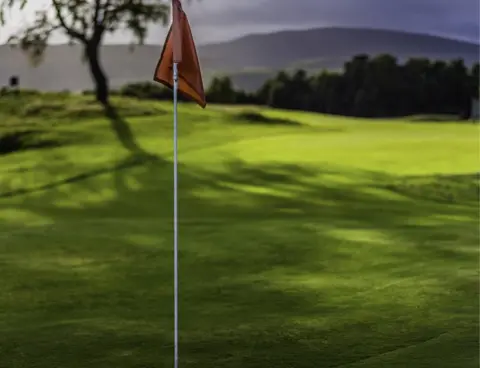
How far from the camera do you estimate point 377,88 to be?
6141 millimetres

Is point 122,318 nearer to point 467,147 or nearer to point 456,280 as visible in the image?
point 456,280

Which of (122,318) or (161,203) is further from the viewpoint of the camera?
(161,203)

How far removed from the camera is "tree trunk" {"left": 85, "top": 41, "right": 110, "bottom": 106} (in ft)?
18.1

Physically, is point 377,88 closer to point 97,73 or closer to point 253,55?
point 253,55

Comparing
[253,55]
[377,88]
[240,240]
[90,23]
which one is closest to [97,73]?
[90,23]

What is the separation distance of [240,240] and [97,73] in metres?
1.56

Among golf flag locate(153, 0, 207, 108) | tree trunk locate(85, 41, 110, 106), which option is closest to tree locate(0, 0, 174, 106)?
tree trunk locate(85, 41, 110, 106)

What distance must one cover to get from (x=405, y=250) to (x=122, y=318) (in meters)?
2.16

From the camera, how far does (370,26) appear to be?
5.93 metres

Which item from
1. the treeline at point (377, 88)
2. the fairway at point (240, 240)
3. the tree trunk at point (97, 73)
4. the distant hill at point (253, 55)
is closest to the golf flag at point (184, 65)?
the fairway at point (240, 240)

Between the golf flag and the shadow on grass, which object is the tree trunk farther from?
the golf flag

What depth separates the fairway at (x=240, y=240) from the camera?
384cm

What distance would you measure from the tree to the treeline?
0.90m

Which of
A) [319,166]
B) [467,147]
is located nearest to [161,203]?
[319,166]
